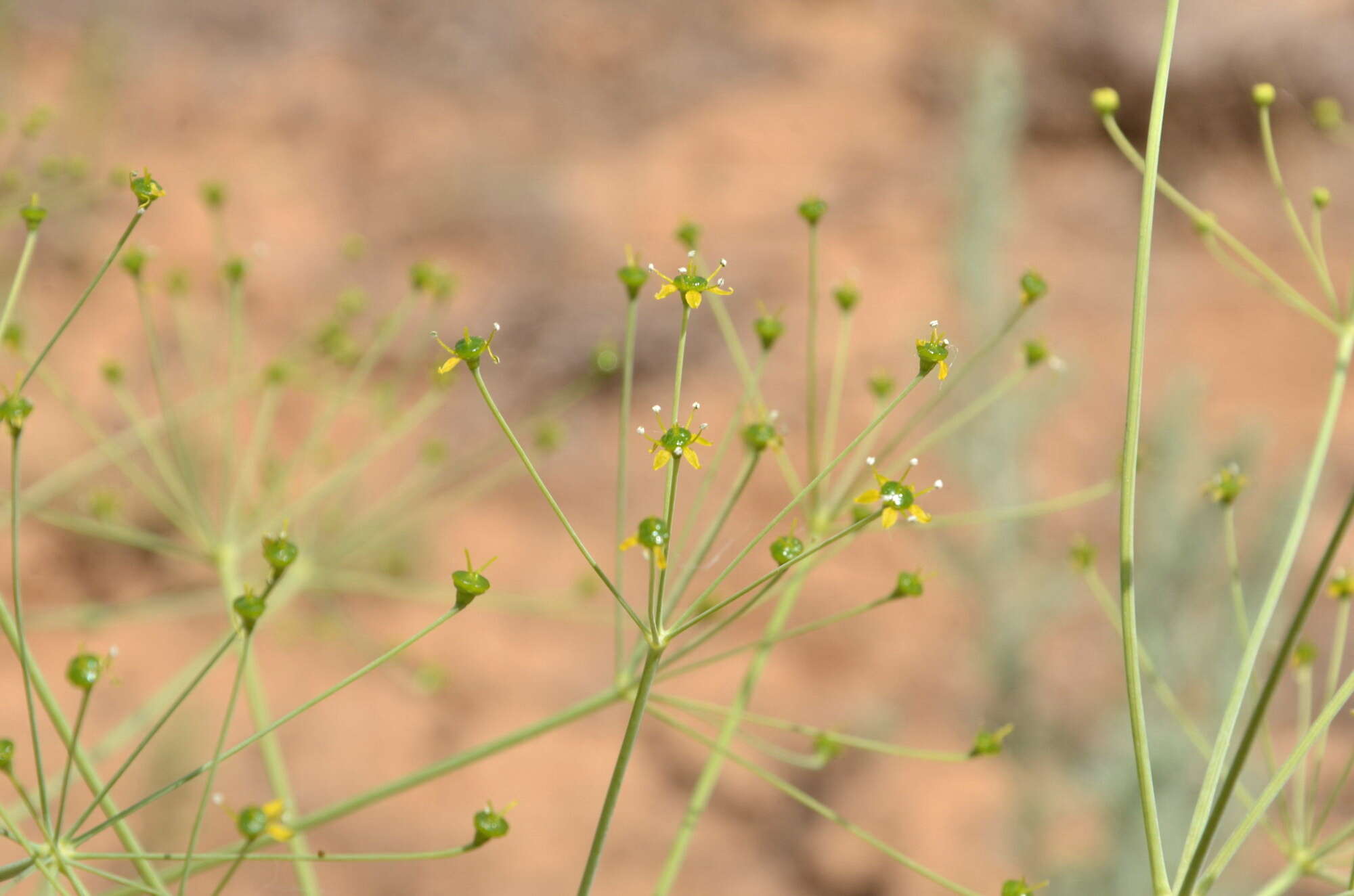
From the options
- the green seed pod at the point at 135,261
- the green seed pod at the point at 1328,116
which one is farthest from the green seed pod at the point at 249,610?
the green seed pod at the point at 1328,116

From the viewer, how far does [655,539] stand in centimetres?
172

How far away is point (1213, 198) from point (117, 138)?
32.8 ft

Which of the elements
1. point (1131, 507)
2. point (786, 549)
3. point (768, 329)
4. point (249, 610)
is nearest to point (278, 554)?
point (249, 610)

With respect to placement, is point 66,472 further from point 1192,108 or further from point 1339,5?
point 1339,5

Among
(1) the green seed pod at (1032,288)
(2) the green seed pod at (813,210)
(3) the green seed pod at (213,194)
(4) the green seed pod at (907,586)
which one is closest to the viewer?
(4) the green seed pod at (907,586)

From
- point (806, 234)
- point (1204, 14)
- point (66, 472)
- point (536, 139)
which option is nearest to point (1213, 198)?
point (1204, 14)

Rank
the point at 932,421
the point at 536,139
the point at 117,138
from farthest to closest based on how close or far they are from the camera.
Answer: the point at 536,139 < the point at 117,138 < the point at 932,421

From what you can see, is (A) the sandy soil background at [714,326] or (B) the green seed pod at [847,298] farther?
(A) the sandy soil background at [714,326]

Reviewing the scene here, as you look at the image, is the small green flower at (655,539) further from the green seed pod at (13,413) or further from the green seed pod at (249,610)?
the green seed pod at (13,413)

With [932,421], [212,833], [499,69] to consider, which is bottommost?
[212,833]

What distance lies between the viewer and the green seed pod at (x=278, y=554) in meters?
1.80

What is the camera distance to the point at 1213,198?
37.8 feet

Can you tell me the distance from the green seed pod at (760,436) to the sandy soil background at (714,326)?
288cm

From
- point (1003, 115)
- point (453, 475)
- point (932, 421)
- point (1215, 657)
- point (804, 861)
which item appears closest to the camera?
point (1215, 657)
